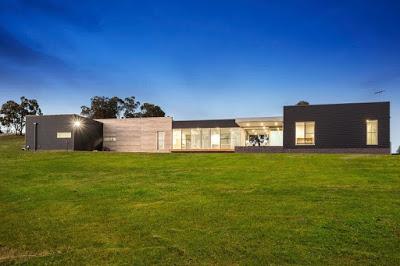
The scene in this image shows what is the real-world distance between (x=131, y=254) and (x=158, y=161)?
13.9m

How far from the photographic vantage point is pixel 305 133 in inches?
1121

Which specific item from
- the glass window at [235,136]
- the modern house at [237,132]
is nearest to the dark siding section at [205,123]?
the modern house at [237,132]

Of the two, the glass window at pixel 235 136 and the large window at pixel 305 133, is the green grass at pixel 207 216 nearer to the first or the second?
the large window at pixel 305 133

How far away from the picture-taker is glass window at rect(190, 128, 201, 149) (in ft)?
129

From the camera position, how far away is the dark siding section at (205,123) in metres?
38.1

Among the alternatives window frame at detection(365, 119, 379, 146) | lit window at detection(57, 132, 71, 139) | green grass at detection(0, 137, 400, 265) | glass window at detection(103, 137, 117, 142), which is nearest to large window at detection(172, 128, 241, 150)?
glass window at detection(103, 137, 117, 142)

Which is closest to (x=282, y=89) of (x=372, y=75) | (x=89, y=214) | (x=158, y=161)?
(x=372, y=75)

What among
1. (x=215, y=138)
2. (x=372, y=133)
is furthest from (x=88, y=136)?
(x=372, y=133)

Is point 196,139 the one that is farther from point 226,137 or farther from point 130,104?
point 130,104

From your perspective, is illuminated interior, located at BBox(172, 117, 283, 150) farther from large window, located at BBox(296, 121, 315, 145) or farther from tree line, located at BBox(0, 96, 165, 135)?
tree line, located at BBox(0, 96, 165, 135)

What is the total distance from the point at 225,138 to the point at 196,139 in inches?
130

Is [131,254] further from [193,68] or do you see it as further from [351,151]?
[193,68]

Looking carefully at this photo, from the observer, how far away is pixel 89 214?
380 inches

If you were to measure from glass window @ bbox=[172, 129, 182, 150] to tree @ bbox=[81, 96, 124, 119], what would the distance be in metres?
43.5
